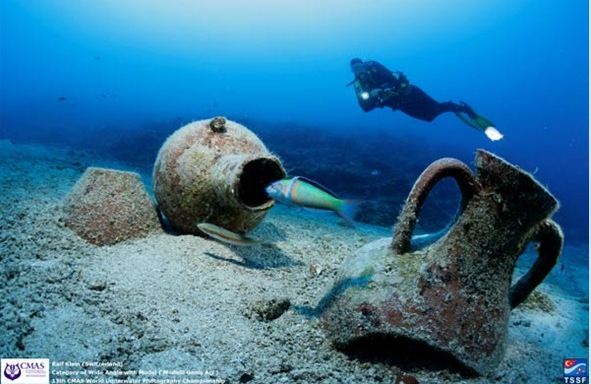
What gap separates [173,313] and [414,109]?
1118 cm

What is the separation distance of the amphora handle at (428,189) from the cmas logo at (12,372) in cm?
246

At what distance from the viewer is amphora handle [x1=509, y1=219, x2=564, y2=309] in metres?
2.61

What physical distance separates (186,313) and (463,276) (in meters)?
2.10

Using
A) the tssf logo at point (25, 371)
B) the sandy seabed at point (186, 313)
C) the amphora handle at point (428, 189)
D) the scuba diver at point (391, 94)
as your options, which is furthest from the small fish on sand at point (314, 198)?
the scuba diver at point (391, 94)

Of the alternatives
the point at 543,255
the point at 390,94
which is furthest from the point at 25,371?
the point at 390,94

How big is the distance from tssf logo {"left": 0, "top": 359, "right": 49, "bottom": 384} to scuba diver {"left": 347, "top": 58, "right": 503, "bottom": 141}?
10.6 metres

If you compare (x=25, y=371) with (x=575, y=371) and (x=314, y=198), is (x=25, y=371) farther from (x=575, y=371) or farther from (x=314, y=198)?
(x=575, y=371)

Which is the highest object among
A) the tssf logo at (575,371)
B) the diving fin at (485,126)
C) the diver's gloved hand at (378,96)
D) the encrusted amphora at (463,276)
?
the diver's gloved hand at (378,96)

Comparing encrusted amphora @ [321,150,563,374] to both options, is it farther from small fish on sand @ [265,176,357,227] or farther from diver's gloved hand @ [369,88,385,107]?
diver's gloved hand @ [369,88,385,107]

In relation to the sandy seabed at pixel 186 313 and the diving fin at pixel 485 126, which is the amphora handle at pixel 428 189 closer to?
the sandy seabed at pixel 186 313

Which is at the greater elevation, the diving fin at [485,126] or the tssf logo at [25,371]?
the diving fin at [485,126]

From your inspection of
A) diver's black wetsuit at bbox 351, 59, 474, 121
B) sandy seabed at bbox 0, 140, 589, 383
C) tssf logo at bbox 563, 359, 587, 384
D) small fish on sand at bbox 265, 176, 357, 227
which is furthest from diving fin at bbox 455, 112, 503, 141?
small fish on sand at bbox 265, 176, 357, 227

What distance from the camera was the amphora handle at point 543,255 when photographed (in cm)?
261

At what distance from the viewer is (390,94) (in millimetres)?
11125
